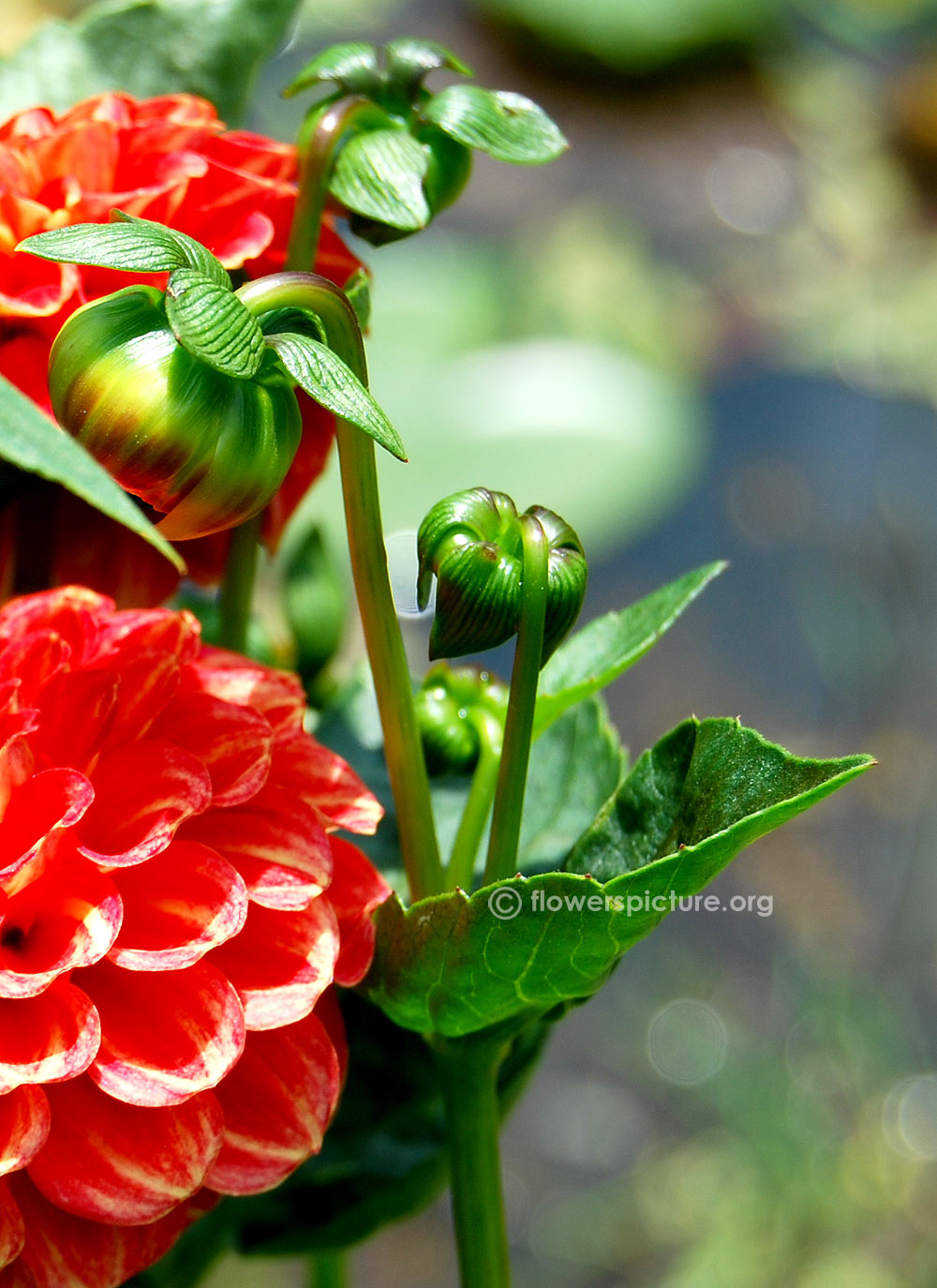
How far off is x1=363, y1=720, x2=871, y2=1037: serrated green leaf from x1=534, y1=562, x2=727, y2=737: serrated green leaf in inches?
0.8

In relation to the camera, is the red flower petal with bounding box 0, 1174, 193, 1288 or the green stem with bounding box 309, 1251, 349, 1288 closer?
the red flower petal with bounding box 0, 1174, 193, 1288

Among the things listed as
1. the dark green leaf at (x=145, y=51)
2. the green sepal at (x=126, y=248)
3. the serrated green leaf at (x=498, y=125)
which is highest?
the serrated green leaf at (x=498, y=125)

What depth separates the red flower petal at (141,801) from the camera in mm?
193

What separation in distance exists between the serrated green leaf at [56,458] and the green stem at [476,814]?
9 cm

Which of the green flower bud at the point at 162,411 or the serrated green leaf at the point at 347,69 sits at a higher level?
the serrated green leaf at the point at 347,69

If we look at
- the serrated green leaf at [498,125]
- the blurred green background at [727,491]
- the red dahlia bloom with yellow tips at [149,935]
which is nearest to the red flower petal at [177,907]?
the red dahlia bloom with yellow tips at [149,935]

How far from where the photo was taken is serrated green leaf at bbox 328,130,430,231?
20cm

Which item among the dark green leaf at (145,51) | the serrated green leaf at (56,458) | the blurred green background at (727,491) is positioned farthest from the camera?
the blurred green background at (727,491)

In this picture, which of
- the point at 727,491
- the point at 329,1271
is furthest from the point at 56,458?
the point at 727,491

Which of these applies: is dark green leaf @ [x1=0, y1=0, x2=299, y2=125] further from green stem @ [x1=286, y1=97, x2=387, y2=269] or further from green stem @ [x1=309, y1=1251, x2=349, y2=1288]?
green stem @ [x1=309, y1=1251, x2=349, y2=1288]

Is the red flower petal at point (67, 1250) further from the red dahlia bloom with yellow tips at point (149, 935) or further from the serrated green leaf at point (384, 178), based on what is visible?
the serrated green leaf at point (384, 178)

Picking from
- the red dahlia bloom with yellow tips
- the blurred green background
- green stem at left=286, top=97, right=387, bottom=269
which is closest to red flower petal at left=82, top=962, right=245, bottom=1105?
the red dahlia bloom with yellow tips

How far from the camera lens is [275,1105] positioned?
0.20 m

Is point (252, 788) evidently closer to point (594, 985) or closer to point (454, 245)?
point (594, 985)
